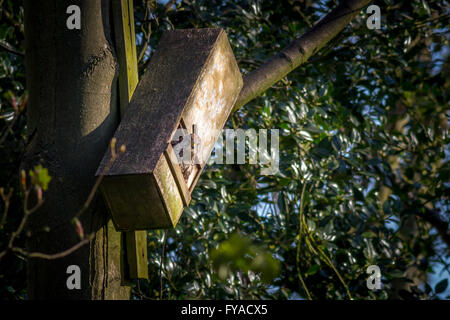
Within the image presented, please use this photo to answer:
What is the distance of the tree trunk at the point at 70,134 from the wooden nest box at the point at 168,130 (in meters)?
0.06

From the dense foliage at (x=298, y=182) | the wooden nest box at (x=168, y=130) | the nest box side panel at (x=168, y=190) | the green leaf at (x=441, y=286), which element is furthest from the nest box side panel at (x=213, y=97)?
the green leaf at (x=441, y=286)

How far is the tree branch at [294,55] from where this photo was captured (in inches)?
58.3

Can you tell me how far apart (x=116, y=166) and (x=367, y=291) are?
1.66 metres

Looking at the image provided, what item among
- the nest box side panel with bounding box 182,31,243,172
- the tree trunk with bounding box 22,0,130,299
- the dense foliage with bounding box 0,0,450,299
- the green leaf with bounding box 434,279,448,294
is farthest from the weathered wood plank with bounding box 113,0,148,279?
the green leaf with bounding box 434,279,448,294

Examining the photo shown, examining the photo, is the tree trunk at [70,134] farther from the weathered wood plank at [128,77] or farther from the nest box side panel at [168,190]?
the nest box side panel at [168,190]

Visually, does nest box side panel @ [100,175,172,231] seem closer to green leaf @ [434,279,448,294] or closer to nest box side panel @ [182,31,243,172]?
nest box side panel @ [182,31,243,172]

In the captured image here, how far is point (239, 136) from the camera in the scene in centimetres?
211

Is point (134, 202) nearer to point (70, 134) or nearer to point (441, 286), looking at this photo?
point (70, 134)

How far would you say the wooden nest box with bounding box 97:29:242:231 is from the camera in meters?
1.03

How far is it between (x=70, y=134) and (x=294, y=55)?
2.64 feet

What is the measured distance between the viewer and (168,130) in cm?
107

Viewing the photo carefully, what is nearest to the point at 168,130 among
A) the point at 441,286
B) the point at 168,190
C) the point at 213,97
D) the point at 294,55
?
the point at 168,190
